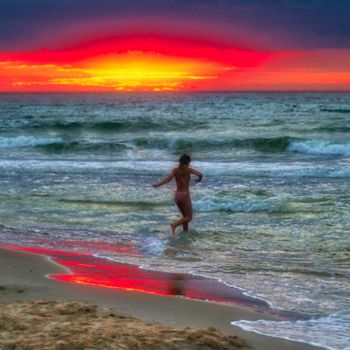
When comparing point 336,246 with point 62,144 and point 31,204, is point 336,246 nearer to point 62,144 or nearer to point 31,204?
point 31,204

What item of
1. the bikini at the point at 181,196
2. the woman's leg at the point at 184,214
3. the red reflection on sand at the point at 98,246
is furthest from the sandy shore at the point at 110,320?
the bikini at the point at 181,196

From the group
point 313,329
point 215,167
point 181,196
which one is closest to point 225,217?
point 181,196

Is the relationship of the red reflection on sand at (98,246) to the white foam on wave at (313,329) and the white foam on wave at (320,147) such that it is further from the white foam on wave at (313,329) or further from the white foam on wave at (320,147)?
the white foam on wave at (320,147)

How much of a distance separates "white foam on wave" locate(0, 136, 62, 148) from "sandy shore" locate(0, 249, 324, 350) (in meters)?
31.0

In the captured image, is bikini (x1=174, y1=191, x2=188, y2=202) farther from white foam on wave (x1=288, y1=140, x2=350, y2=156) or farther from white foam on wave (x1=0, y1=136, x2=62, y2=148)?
white foam on wave (x1=0, y1=136, x2=62, y2=148)

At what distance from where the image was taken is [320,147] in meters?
33.0

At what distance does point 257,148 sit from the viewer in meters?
33.6

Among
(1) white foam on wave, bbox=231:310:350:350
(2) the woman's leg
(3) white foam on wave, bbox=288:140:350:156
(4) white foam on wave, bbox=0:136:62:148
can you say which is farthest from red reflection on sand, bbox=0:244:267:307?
(4) white foam on wave, bbox=0:136:62:148

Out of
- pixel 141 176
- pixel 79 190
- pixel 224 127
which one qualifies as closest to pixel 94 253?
pixel 79 190

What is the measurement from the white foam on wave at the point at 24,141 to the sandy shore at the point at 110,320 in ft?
102

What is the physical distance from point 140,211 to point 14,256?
5641 mm

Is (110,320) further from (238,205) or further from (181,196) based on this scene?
(238,205)

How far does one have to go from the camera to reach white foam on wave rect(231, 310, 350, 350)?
5716 millimetres

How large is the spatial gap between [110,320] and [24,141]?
34801 millimetres
